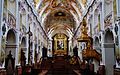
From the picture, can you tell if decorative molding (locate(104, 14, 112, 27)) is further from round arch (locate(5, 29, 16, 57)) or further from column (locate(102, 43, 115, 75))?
round arch (locate(5, 29, 16, 57))

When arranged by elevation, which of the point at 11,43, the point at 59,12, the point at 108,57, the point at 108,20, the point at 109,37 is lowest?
the point at 108,57

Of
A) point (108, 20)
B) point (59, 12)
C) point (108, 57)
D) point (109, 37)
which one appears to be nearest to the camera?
point (108, 20)

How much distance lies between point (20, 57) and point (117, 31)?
25.5 ft

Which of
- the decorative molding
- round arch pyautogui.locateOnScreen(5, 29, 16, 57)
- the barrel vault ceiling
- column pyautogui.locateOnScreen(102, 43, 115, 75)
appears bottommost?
column pyautogui.locateOnScreen(102, 43, 115, 75)

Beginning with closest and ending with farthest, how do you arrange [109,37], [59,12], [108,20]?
[108,20], [109,37], [59,12]

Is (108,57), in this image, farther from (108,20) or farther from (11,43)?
(11,43)

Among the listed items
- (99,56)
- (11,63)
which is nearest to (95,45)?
(99,56)

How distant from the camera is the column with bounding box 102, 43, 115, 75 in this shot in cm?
1590

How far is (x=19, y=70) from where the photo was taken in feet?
52.3

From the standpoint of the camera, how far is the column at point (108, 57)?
1590cm

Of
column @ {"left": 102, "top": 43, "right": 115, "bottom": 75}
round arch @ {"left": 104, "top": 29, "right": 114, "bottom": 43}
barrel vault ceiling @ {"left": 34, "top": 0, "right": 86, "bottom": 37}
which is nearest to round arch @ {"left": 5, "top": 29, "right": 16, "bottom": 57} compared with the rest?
column @ {"left": 102, "top": 43, "right": 115, "bottom": 75}

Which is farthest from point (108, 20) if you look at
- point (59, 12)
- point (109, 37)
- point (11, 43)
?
point (59, 12)

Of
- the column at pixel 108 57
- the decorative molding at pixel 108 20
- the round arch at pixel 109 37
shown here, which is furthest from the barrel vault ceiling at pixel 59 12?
the column at pixel 108 57

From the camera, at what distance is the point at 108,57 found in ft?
52.5
